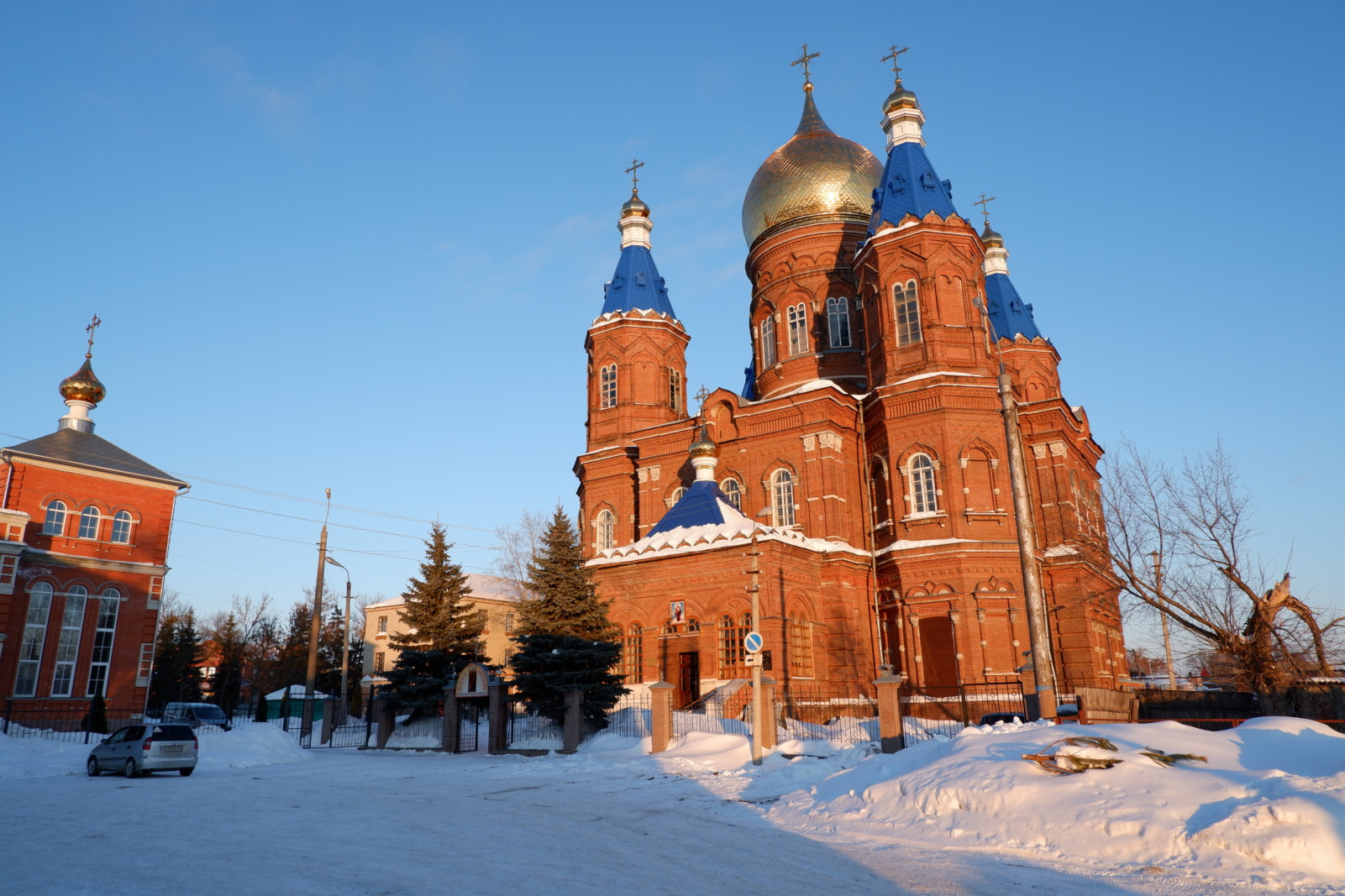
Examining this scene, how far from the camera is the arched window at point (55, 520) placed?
27.0 m

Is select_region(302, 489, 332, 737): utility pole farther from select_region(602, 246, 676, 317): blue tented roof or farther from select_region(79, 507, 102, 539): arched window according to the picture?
select_region(602, 246, 676, 317): blue tented roof

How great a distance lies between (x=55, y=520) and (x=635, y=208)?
73.4 feet

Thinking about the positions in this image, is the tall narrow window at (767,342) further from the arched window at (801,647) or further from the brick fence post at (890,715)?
the brick fence post at (890,715)

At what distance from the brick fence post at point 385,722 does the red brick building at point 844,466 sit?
6445 millimetres

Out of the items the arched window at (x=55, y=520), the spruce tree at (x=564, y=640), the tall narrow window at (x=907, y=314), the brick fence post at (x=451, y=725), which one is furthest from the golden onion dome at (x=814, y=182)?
the arched window at (x=55, y=520)

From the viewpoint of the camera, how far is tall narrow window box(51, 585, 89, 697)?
87.0 ft

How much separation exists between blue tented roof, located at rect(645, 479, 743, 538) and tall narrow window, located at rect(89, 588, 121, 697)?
17208 mm

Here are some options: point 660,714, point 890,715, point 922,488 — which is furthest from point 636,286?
point 890,715

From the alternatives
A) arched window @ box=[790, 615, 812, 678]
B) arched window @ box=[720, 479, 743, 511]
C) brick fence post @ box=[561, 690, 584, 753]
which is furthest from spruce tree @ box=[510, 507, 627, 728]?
arched window @ box=[720, 479, 743, 511]

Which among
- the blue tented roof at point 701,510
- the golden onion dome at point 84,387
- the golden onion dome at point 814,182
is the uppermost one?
the golden onion dome at point 814,182

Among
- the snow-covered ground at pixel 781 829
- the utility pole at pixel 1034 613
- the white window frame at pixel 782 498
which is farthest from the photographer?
the white window frame at pixel 782 498

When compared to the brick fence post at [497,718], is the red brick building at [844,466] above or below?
above

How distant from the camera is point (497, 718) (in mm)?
20391

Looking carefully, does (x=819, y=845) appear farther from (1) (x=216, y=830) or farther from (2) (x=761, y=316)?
(2) (x=761, y=316)
